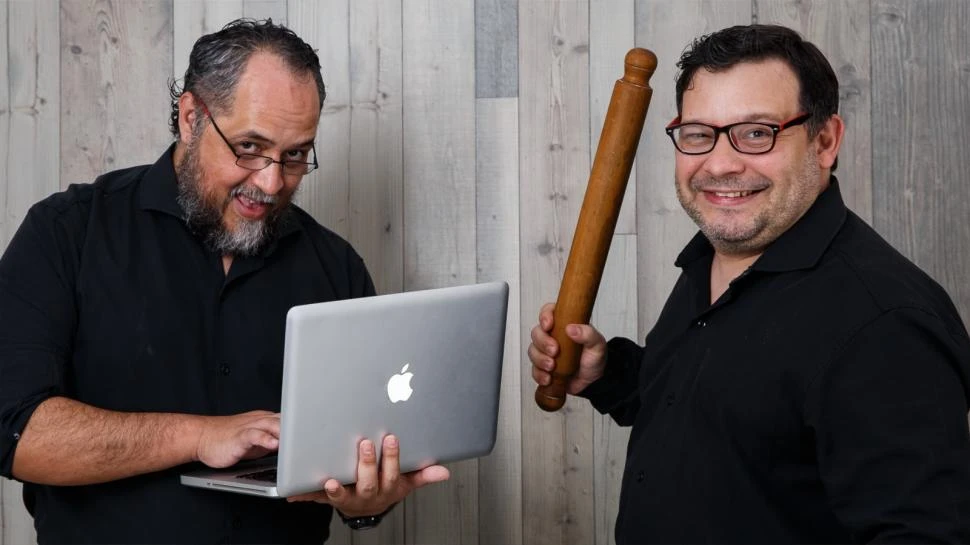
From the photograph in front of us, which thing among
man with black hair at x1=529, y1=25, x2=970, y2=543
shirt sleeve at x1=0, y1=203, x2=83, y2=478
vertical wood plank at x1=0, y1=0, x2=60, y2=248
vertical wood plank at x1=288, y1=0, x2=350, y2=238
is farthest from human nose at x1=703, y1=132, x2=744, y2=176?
vertical wood plank at x1=0, y1=0, x2=60, y2=248

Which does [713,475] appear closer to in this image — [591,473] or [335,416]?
[335,416]

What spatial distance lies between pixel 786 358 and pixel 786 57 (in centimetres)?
49

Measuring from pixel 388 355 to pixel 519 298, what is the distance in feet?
3.44

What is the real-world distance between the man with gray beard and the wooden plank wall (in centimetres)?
62

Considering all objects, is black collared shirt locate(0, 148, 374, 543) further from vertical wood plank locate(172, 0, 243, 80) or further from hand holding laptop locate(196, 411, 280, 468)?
vertical wood plank locate(172, 0, 243, 80)

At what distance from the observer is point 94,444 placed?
1.69 meters

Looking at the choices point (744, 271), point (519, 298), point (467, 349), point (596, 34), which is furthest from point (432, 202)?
point (744, 271)

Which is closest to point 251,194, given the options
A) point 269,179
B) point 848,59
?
point 269,179

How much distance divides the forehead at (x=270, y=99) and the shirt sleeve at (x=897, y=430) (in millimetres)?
1067

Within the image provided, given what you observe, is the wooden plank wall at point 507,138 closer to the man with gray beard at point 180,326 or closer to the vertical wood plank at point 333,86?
the vertical wood plank at point 333,86

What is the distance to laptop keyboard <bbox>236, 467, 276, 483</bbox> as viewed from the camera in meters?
1.67

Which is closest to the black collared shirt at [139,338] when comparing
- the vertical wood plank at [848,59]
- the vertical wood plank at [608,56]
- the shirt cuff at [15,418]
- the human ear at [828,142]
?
the shirt cuff at [15,418]

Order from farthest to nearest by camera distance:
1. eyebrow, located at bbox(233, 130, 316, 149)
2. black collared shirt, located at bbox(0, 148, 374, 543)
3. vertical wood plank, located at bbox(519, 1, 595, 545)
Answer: vertical wood plank, located at bbox(519, 1, 595, 545)
eyebrow, located at bbox(233, 130, 316, 149)
black collared shirt, located at bbox(0, 148, 374, 543)

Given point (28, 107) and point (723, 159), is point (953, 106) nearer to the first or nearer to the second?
point (723, 159)
